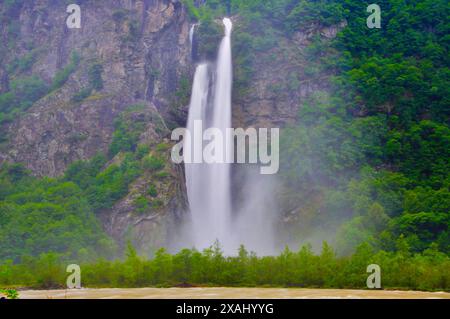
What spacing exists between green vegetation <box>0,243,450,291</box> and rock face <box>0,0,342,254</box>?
13776 millimetres

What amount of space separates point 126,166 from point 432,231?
77.3 ft

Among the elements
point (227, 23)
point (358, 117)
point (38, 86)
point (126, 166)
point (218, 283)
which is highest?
point (227, 23)

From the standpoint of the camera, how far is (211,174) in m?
50.9

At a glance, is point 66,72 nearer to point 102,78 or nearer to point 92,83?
point 92,83

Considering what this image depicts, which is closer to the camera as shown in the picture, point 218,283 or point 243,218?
point 218,283

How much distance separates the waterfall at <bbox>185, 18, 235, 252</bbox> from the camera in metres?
48.9

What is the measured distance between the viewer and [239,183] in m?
51.3

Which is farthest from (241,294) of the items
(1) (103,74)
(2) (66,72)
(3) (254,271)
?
(2) (66,72)

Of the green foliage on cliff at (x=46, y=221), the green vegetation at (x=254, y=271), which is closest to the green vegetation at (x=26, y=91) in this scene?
the green foliage on cliff at (x=46, y=221)

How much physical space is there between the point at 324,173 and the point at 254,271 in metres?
16.4
